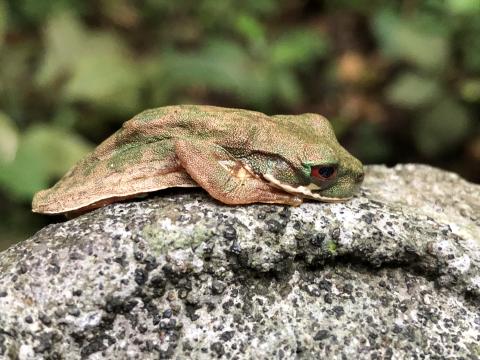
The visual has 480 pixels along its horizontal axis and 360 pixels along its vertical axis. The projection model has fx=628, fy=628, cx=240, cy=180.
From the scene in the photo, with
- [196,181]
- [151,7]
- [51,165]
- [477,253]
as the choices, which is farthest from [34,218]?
[477,253]

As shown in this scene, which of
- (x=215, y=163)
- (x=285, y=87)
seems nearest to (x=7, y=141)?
(x=285, y=87)

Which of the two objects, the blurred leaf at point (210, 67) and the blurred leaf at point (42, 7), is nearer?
the blurred leaf at point (210, 67)

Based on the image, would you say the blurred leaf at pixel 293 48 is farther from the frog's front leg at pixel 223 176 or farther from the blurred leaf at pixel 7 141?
the frog's front leg at pixel 223 176

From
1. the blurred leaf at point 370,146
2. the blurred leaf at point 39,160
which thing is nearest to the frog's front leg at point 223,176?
the blurred leaf at point 39,160

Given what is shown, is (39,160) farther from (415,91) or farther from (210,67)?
(415,91)

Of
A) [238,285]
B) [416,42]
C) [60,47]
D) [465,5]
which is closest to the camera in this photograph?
[238,285]

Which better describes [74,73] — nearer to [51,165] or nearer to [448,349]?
[51,165]

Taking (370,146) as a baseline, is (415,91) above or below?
above
